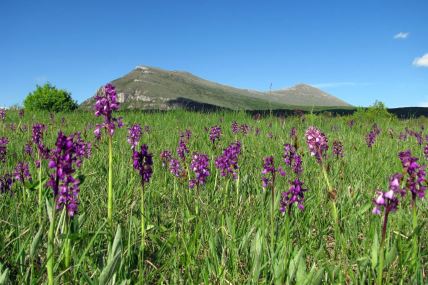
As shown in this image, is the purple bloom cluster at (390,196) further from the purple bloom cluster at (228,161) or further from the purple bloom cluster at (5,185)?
the purple bloom cluster at (5,185)

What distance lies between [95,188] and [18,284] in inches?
81.8

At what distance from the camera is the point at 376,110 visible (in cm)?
2416

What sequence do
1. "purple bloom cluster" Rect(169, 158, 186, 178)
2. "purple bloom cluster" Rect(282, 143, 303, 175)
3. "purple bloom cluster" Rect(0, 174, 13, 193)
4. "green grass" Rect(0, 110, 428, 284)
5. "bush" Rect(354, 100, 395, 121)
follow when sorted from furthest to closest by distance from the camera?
"bush" Rect(354, 100, 395, 121) → "purple bloom cluster" Rect(169, 158, 186, 178) → "purple bloom cluster" Rect(282, 143, 303, 175) → "purple bloom cluster" Rect(0, 174, 13, 193) → "green grass" Rect(0, 110, 428, 284)

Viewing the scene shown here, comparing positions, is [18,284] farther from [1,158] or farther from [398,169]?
[398,169]

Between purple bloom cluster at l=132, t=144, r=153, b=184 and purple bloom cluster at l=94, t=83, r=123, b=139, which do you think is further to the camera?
purple bloom cluster at l=132, t=144, r=153, b=184

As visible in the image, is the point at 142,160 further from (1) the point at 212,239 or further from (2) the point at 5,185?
(2) the point at 5,185

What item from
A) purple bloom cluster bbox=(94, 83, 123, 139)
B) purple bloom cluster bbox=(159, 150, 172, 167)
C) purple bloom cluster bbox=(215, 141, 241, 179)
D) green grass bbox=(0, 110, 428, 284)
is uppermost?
purple bloom cluster bbox=(94, 83, 123, 139)

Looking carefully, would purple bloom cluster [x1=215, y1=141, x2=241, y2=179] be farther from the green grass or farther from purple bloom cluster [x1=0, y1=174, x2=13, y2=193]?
purple bloom cluster [x1=0, y1=174, x2=13, y2=193]

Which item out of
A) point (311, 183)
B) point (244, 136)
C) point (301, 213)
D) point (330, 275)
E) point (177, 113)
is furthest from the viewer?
point (177, 113)

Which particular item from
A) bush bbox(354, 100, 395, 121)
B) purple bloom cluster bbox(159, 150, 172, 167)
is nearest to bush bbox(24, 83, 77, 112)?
bush bbox(354, 100, 395, 121)

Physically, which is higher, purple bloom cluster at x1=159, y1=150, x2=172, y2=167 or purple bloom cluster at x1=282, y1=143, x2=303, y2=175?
purple bloom cluster at x1=282, y1=143, x2=303, y2=175

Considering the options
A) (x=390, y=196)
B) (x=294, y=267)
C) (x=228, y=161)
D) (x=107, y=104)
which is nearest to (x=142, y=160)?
(x=107, y=104)

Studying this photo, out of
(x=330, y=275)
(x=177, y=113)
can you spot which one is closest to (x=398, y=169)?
(x=330, y=275)

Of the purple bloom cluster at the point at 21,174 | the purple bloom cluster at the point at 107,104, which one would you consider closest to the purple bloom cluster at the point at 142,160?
the purple bloom cluster at the point at 107,104
